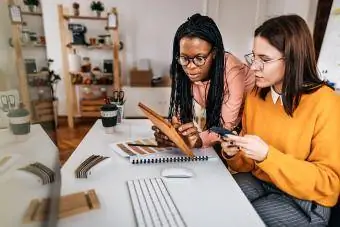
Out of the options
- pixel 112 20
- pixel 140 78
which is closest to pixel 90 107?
pixel 140 78

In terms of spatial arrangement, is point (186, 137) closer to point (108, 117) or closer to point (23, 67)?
point (108, 117)

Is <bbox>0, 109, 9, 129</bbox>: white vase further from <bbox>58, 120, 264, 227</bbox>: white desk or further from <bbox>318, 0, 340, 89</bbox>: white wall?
<bbox>318, 0, 340, 89</bbox>: white wall

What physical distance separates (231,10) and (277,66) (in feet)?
9.69

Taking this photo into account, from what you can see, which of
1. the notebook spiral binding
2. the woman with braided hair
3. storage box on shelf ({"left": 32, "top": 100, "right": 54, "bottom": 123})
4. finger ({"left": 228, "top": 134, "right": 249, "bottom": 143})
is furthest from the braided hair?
storage box on shelf ({"left": 32, "top": 100, "right": 54, "bottom": 123})

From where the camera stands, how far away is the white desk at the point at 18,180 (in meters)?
0.40

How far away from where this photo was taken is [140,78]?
356cm

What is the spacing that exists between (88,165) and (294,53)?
→ 2.62ft

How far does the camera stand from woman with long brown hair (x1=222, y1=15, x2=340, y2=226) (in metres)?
0.87

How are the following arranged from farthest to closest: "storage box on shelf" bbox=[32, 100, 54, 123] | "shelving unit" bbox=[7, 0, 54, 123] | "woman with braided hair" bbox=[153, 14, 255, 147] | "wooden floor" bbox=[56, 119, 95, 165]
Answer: "wooden floor" bbox=[56, 119, 95, 165] < "woman with braided hair" bbox=[153, 14, 255, 147] < "storage box on shelf" bbox=[32, 100, 54, 123] < "shelving unit" bbox=[7, 0, 54, 123]

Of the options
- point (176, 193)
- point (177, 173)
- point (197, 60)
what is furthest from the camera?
point (197, 60)

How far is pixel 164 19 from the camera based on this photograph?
361cm

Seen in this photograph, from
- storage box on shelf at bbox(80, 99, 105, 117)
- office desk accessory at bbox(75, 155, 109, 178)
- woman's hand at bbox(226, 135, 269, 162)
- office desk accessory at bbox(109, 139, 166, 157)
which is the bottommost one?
storage box on shelf at bbox(80, 99, 105, 117)

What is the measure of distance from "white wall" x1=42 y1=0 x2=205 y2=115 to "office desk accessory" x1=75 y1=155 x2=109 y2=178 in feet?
9.28

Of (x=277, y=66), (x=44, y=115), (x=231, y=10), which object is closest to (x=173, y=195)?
(x=44, y=115)
